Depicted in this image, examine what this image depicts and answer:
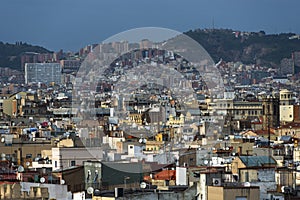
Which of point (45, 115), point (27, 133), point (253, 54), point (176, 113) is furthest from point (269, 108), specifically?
point (253, 54)

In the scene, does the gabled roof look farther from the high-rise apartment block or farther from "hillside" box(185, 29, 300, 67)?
"hillside" box(185, 29, 300, 67)

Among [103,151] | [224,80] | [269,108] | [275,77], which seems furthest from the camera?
[275,77]

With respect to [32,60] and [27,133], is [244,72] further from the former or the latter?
[27,133]

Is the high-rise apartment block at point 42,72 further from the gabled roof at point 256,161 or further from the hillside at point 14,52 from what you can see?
the gabled roof at point 256,161

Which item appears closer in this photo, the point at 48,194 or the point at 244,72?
the point at 48,194

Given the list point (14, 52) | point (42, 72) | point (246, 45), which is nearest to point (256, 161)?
point (42, 72)

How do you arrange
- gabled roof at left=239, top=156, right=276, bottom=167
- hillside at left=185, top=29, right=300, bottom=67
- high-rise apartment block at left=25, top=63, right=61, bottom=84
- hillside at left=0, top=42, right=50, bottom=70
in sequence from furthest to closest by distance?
1. hillside at left=0, top=42, right=50, bottom=70
2. hillside at left=185, top=29, right=300, bottom=67
3. high-rise apartment block at left=25, top=63, right=61, bottom=84
4. gabled roof at left=239, top=156, right=276, bottom=167

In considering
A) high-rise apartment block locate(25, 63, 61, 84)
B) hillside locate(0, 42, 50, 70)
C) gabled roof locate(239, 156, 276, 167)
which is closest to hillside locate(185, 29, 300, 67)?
high-rise apartment block locate(25, 63, 61, 84)

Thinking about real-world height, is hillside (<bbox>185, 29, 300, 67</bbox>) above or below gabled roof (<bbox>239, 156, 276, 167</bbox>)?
above
